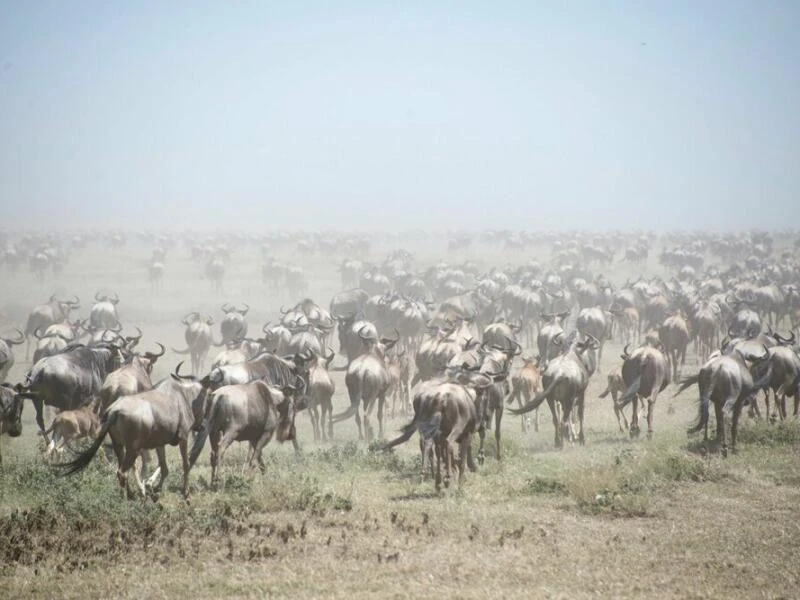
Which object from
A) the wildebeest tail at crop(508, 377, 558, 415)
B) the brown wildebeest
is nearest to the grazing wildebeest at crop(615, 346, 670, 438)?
the wildebeest tail at crop(508, 377, 558, 415)

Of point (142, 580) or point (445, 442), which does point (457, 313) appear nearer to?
point (445, 442)

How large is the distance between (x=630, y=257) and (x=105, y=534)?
57.5 metres

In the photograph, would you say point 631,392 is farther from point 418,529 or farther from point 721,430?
point 418,529

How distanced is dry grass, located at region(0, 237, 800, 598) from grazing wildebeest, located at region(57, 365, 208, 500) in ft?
1.49

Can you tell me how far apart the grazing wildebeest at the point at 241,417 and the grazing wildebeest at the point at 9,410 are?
15.2ft

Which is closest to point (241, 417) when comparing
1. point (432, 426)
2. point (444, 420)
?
point (432, 426)

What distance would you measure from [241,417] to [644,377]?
9.39m

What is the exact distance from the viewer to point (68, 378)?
1540cm

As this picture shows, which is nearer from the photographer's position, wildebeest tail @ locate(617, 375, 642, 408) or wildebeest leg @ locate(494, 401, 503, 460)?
wildebeest leg @ locate(494, 401, 503, 460)

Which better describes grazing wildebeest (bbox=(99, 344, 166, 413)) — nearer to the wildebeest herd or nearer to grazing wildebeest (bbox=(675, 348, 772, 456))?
the wildebeest herd

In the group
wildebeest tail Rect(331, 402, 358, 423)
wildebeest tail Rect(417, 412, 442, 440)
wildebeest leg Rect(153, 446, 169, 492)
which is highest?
wildebeest tail Rect(417, 412, 442, 440)

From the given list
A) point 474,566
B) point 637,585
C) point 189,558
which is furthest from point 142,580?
point 637,585

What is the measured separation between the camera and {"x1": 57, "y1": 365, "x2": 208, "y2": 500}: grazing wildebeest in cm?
1050

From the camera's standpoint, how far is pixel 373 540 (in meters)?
9.59
